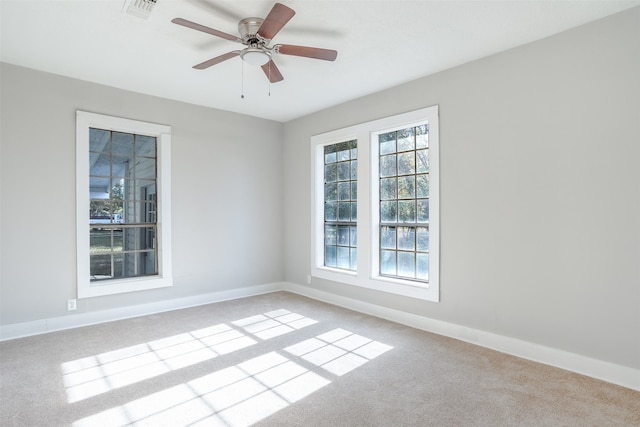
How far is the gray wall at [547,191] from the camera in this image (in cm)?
263

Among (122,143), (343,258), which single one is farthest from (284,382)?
(122,143)

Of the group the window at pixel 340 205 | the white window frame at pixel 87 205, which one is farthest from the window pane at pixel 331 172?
the white window frame at pixel 87 205

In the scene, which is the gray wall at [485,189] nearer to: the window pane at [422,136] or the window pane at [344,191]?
the window pane at [422,136]

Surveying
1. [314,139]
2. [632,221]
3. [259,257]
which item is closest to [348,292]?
[259,257]

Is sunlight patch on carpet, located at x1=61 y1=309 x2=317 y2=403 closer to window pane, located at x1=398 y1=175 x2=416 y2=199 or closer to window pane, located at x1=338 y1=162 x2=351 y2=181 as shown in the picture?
window pane, located at x1=398 y1=175 x2=416 y2=199

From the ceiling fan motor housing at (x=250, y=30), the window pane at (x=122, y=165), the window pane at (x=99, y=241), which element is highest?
the ceiling fan motor housing at (x=250, y=30)

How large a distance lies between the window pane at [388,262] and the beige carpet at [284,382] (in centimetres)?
77

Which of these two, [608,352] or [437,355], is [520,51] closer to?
[608,352]

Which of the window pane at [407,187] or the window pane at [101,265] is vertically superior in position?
the window pane at [407,187]

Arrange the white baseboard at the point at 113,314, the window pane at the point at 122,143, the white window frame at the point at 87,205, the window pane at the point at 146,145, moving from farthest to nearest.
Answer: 1. the window pane at the point at 122,143
2. the window pane at the point at 146,145
3. the white window frame at the point at 87,205
4. the white baseboard at the point at 113,314

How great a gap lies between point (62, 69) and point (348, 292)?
4.26 meters

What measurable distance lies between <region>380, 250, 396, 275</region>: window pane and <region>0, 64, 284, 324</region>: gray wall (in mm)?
2025

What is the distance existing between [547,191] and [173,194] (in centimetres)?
431

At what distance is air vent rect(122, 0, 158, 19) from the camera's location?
8.26 feet
